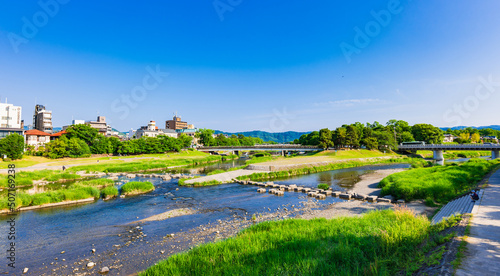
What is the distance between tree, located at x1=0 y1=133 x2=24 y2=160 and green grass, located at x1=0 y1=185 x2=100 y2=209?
42234mm

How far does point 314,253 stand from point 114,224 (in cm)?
1501

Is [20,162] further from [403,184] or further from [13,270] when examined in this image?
[403,184]

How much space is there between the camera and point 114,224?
17.0 meters

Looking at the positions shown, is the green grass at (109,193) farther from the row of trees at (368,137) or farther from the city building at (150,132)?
the city building at (150,132)

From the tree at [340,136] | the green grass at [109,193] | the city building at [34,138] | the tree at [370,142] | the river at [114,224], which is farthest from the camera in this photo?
the tree at [340,136]

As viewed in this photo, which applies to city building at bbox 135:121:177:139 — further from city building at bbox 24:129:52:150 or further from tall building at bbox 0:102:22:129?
tall building at bbox 0:102:22:129

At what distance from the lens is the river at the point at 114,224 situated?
1180 cm

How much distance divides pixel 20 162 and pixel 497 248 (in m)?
72.7

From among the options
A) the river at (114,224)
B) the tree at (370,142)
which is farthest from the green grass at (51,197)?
the tree at (370,142)

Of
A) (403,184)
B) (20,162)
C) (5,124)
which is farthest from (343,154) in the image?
(5,124)

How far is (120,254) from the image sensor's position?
40.3 feet

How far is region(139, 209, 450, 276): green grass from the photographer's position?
7.84m

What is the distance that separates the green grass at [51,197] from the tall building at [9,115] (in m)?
90.2

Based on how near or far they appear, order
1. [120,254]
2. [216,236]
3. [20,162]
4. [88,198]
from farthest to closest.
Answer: [20,162], [88,198], [216,236], [120,254]
